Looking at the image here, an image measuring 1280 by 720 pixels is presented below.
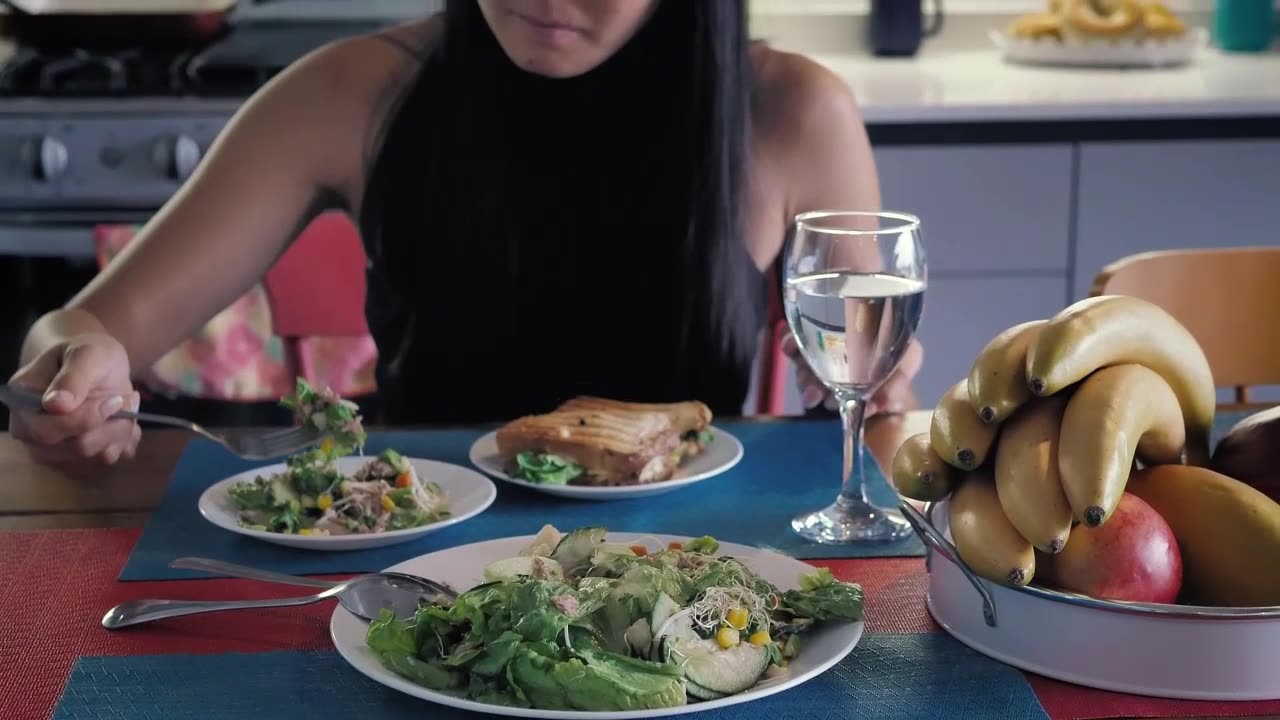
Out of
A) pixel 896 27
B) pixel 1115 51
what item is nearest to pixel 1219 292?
pixel 1115 51

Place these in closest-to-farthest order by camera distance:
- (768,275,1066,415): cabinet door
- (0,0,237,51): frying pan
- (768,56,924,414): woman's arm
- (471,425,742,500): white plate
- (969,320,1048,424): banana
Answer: (969,320,1048,424): banana < (471,425,742,500): white plate < (768,56,924,414): woman's arm < (768,275,1066,415): cabinet door < (0,0,237,51): frying pan

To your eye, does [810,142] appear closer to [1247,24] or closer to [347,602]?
[347,602]

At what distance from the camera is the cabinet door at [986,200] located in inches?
103

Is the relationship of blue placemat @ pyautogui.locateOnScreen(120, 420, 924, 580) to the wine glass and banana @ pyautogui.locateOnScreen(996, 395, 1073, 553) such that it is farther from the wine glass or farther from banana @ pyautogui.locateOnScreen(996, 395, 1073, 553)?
banana @ pyautogui.locateOnScreen(996, 395, 1073, 553)

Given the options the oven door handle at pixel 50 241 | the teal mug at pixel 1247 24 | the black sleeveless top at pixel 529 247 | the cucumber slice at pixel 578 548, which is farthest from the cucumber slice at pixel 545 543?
the teal mug at pixel 1247 24

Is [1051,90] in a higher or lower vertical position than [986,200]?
higher

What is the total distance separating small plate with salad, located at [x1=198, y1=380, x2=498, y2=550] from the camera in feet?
3.33

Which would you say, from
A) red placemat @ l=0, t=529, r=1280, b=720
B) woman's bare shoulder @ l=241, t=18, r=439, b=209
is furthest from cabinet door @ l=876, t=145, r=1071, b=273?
red placemat @ l=0, t=529, r=1280, b=720

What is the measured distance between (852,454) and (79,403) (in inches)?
24.0

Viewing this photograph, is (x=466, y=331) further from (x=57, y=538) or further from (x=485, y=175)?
(x=57, y=538)

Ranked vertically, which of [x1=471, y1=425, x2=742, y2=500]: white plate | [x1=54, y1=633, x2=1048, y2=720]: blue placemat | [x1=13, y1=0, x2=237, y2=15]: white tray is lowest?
[x1=471, y1=425, x2=742, y2=500]: white plate

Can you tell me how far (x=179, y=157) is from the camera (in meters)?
2.61

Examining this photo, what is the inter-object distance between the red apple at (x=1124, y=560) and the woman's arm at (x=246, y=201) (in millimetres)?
950

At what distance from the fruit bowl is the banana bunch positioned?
0.8 inches
